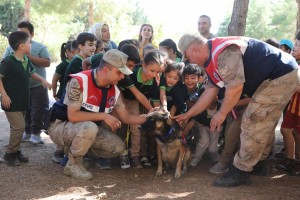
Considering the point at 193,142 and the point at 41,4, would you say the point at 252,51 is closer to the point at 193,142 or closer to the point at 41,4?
the point at 193,142

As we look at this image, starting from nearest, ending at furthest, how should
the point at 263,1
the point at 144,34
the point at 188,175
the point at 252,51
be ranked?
the point at 252,51 < the point at 188,175 < the point at 144,34 < the point at 263,1

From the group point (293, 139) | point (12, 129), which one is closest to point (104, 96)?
point (12, 129)

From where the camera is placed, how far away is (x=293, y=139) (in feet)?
15.8

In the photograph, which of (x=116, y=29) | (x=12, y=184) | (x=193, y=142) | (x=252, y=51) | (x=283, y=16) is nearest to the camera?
(x=252, y=51)

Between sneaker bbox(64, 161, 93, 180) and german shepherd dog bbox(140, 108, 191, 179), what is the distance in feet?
2.86

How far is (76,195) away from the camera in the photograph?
3.87 meters

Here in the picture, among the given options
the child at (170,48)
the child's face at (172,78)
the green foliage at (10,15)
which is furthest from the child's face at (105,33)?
the green foliage at (10,15)

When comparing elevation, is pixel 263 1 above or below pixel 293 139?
above

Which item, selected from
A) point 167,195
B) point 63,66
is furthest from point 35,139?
point 167,195

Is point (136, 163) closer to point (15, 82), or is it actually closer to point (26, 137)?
point (15, 82)

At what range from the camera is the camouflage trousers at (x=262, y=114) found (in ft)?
13.0

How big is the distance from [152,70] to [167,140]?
91 cm

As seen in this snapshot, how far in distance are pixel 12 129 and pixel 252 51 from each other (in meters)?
3.27

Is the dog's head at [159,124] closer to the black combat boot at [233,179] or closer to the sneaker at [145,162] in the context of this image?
the sneaker at [145,162]
